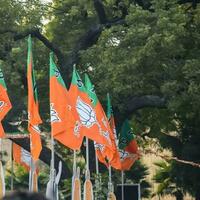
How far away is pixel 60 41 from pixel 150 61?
6.26 meters

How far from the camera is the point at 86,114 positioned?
50.0 ft

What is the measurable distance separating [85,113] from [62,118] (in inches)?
50.2

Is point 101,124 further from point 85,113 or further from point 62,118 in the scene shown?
point 62,118

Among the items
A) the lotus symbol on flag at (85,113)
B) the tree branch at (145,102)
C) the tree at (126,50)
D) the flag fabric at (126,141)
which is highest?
the tree at (126,50)

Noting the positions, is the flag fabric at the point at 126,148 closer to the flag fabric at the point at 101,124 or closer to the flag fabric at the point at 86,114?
the flag fabric at the point at 101,124

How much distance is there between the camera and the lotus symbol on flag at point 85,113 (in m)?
15.0

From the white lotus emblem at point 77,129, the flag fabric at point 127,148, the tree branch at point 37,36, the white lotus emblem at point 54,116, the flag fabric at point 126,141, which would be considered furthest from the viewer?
the flag fabric at point 126,141

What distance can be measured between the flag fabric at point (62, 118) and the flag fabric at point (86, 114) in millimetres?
462

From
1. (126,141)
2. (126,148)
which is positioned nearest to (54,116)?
(126,148)

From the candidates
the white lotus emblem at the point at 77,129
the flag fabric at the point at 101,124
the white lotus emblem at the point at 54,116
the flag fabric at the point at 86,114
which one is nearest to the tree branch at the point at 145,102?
the flag fabric at the point at 101,124

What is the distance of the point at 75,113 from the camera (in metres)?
14.8

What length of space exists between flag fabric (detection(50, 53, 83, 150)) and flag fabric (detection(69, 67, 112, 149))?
462 millimetres

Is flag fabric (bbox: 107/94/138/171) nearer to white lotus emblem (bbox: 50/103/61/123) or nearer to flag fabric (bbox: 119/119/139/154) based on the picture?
flag fabric (bbox: 119/119/139/154)

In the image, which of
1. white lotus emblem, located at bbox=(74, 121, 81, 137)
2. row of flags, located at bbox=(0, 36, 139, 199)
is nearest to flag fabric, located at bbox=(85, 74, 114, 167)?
row of flags, located at bbox=(0, 36, 139, 199)
